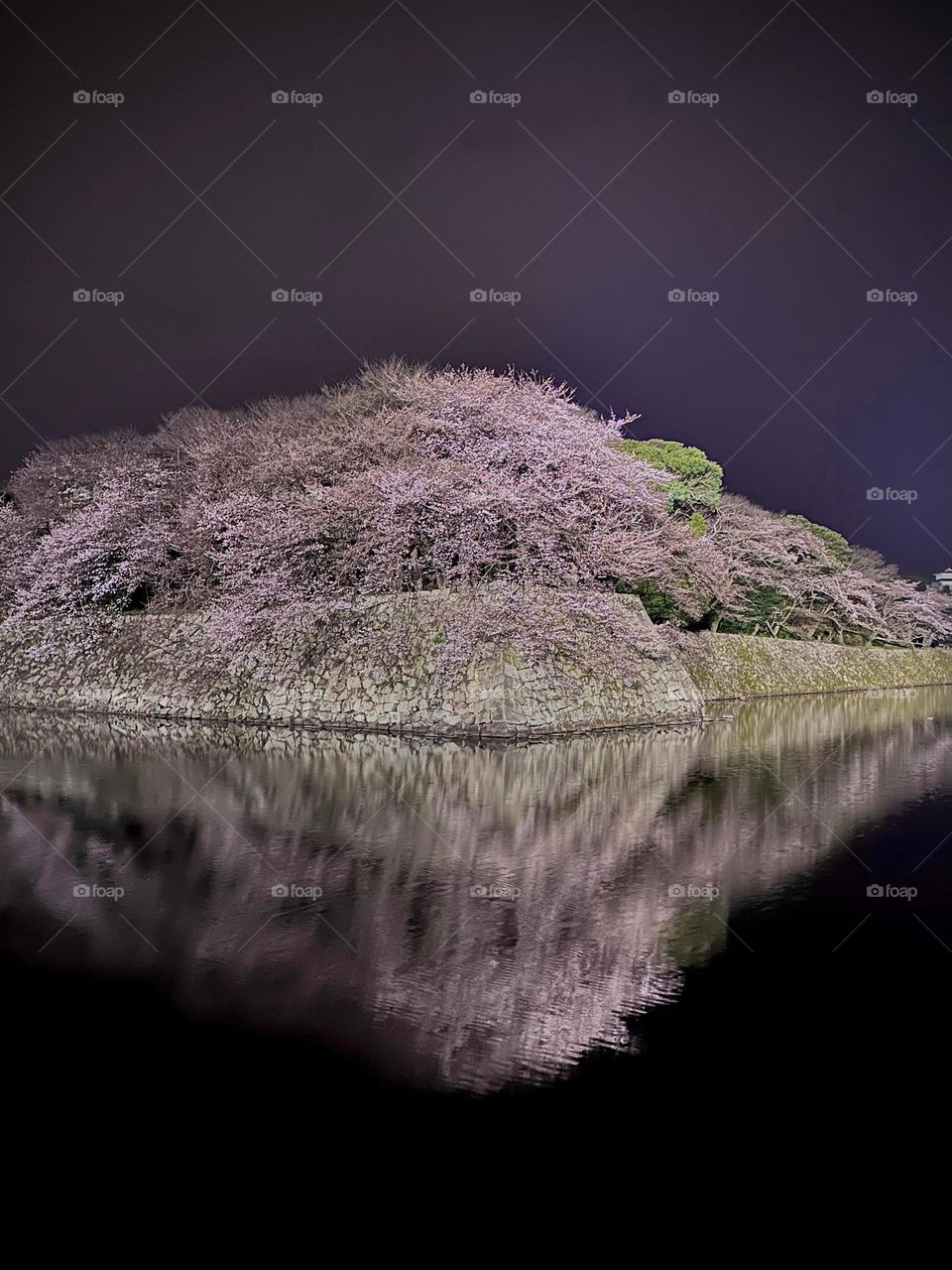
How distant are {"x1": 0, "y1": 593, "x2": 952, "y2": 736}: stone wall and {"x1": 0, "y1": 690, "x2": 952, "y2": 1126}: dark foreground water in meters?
5.74

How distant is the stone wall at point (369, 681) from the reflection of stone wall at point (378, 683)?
0.09ft

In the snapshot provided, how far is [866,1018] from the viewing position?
14.5ft

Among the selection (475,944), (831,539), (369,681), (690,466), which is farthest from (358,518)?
(831,539)

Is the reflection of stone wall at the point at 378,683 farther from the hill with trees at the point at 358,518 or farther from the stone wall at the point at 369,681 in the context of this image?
the hill with trees at the point at 358,518

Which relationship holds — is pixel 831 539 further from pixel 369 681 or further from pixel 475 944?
pixel 475 944

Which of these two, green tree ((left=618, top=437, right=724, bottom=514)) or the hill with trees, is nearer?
the hill with trees

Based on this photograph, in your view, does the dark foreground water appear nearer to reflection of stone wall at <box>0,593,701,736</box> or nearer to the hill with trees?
reflection of stone wall at <box>0,593,701,736</box>

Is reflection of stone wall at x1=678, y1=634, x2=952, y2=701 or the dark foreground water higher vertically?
reflection of stone wall at x1=678, y1=634, x2=952, y2=701

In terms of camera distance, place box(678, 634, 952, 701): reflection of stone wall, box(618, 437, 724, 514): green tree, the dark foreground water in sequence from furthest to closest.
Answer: box(618, 437, 724, 514): green tree
box(678, 634, 952, 701): reflection of stone wall
the dark foreground water

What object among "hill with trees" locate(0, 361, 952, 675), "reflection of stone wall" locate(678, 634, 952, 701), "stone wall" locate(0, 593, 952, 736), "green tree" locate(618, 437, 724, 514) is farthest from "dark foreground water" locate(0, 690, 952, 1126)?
"green tree" locate(618, 437, 724, 514)

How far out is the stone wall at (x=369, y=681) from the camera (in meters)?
17.3

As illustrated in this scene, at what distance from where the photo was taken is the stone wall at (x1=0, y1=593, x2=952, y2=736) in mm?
17266

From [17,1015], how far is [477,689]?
510 inches

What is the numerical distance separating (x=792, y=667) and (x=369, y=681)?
18.2 m
